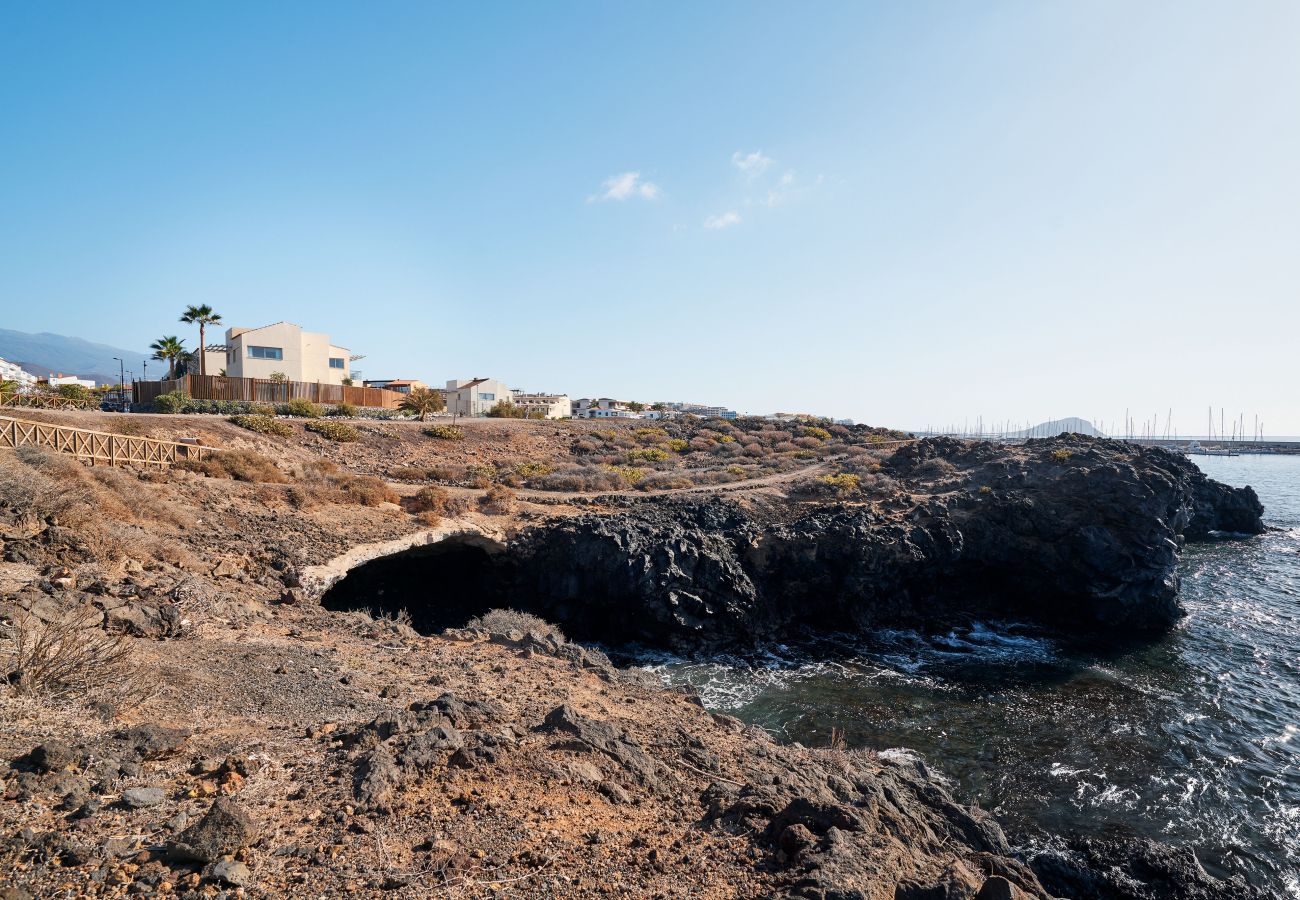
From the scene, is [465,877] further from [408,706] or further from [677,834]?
[408,706]

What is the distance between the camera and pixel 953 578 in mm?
27328

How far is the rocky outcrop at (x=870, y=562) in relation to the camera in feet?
74.9

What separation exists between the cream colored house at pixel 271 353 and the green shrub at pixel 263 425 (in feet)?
48.0

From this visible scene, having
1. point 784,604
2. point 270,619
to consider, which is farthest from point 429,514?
point 784,604

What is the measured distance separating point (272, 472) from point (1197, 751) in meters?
30.6

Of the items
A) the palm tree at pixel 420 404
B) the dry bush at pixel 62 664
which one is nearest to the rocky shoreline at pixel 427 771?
the dry bush at pixel 62 664

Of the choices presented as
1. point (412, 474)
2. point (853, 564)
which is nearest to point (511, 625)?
point (853, 564)

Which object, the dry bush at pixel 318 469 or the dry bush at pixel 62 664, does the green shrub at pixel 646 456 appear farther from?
the dry bush at pixel 62 664

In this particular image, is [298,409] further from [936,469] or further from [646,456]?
[936,469]

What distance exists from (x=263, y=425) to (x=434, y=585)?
15.3 metres

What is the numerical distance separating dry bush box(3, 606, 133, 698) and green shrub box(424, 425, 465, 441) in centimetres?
3233

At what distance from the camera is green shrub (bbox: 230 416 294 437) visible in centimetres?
3206

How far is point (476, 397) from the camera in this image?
67688mm

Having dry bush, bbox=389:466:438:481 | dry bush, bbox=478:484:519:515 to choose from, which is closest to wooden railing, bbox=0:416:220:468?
dry bush, bbox=389:466:438:481
